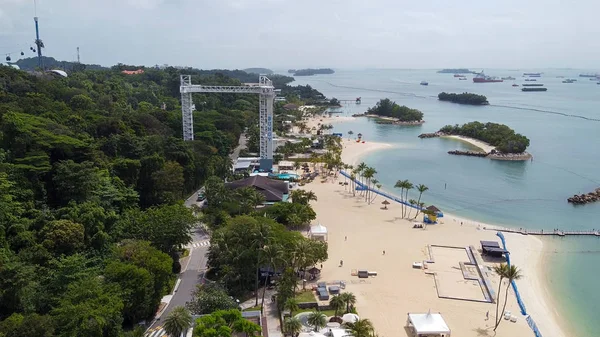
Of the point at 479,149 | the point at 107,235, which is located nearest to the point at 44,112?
the point at 107,235

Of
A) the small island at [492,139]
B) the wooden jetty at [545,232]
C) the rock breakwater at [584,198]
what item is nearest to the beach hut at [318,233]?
the wooden jetty at [545,232]

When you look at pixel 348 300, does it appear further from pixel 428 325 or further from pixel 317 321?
pixel 428 325

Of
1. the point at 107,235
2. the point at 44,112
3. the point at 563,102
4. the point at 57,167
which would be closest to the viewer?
the point at 107,235

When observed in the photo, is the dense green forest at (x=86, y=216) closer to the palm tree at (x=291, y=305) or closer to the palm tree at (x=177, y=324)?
the palm tree at (x=177, y=324)

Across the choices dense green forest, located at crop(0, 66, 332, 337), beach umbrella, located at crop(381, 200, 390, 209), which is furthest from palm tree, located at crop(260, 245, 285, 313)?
beach umbrella, located at crop(381, 200, 390, 209)

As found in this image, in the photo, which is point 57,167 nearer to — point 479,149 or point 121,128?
point 121,128

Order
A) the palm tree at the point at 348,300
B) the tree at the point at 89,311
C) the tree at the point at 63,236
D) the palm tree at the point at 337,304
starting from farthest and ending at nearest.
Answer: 1. the tree at the point at 63,236
2. the palm tree at the point at 348,300
3. the palm tree at the point at 337,304
4. the tree at the point at 89,311
